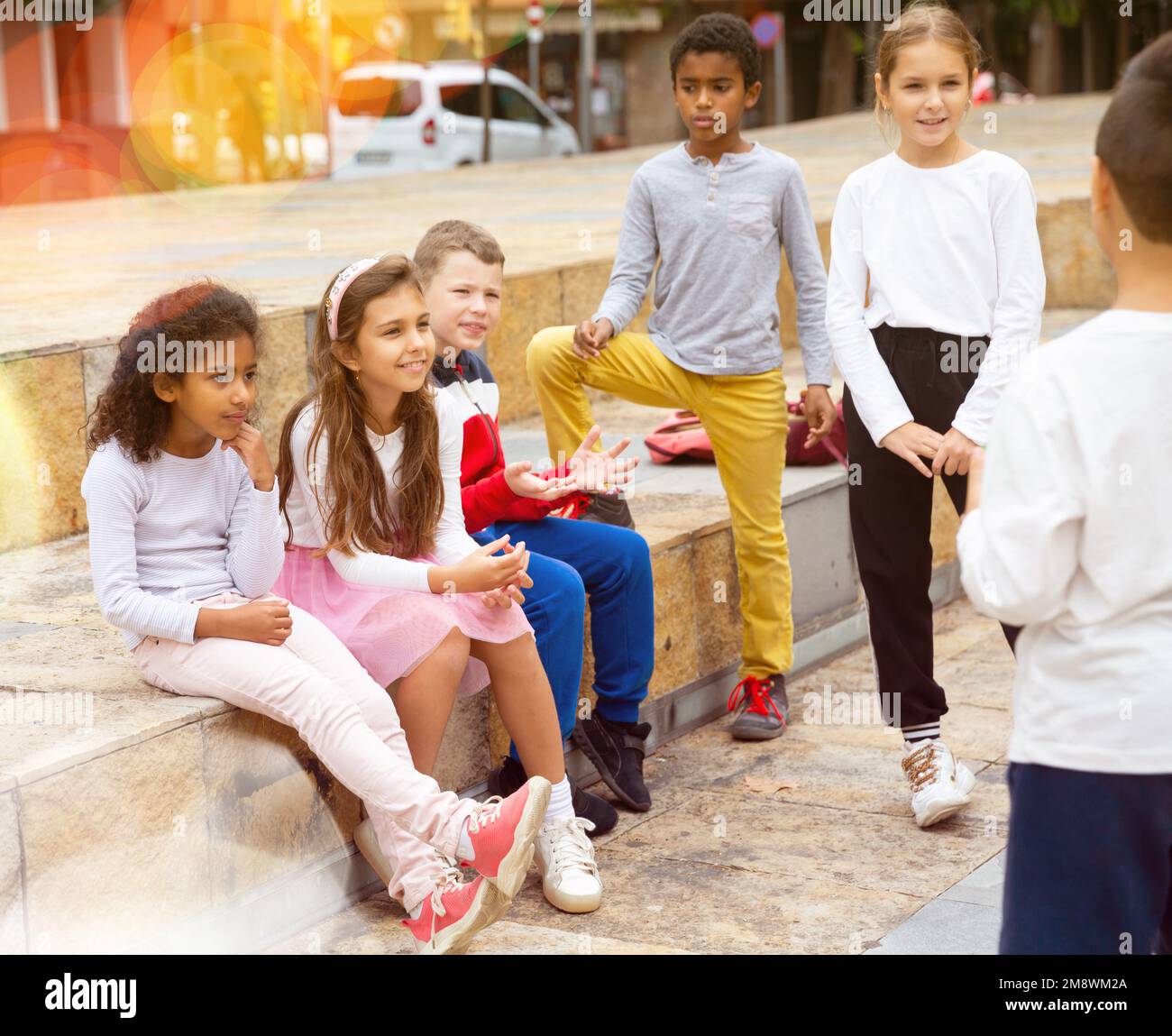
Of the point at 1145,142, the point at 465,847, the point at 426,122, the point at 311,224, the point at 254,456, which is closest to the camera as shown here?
the point at 1145,142

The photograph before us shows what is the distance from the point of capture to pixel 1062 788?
2.02 meters

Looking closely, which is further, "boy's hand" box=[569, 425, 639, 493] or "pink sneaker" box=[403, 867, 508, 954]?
"boy's hand" box=[569, 425, 639, 493]

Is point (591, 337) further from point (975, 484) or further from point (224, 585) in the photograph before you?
point (975, 484)

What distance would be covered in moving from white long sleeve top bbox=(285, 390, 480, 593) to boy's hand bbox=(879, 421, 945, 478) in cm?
96

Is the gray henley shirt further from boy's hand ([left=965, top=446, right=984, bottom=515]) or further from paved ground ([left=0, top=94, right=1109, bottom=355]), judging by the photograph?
boy's hand ([left=965, top=446, right=984, bottom=515])

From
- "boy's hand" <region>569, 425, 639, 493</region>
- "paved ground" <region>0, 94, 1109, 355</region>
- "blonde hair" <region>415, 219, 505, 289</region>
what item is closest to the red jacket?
"boy's hand" <region>569, 425, 639, 493</region>

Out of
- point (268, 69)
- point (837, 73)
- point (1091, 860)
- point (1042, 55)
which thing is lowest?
point (1091, 860)

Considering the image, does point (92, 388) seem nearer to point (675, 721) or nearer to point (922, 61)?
point (675, 721)

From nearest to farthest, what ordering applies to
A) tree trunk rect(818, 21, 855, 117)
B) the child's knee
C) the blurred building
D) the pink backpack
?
the child's knee < the pink backpack < the blurred building < tree trunk rect(818, 21, 855, 117)

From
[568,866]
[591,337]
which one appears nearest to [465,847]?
[568,866]

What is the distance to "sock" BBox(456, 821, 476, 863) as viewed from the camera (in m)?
3.13

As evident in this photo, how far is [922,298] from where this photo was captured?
3781 millimetres

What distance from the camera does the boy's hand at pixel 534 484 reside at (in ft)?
12.0

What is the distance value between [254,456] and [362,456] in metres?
0.28
